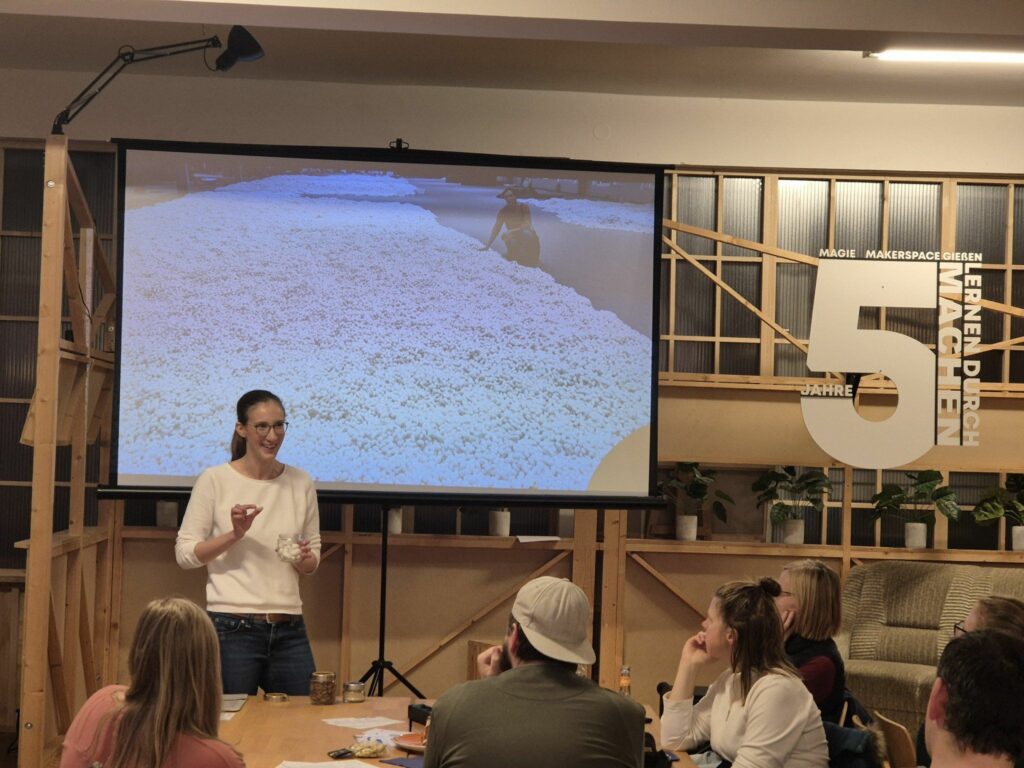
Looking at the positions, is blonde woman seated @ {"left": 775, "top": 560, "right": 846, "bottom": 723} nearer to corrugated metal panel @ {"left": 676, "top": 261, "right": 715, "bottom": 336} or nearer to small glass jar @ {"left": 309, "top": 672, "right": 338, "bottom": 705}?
small glass jar @ {"left": 309, "top": 672, "right": 338, "bottom": 705}

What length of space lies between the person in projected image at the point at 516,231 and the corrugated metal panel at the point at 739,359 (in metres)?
1.37

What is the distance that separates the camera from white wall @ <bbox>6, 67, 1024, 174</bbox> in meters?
6.48

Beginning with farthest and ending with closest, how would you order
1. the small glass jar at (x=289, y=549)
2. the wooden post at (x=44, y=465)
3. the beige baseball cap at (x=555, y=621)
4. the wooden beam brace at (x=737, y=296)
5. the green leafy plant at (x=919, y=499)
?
the wooden beam brace at (x=737, y=296) < the green leafy plant at (x=919, y=499) < the wooden post at (x=44, y=465) < the small glass jar at (x=289, y=549) < the beige baseball cap at (x=555, y=621)

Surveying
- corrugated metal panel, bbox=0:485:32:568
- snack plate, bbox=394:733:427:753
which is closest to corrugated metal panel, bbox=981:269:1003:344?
snack plate, bbox=394:733:427:753

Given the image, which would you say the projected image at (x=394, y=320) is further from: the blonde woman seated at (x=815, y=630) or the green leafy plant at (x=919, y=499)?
the blonde woman seated at (x=815, y=630)

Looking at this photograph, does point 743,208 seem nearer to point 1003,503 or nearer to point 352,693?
point 1003,503

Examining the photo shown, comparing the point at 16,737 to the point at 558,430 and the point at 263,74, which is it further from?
the point at 263,74

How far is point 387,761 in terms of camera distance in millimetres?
3031

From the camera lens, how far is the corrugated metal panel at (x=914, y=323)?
6.66 m

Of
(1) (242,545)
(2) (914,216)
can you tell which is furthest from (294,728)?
(2) (914,216)

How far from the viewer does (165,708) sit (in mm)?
2324

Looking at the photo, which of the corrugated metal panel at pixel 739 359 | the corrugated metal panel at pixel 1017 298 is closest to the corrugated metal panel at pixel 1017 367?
the corrugated metal panel at pixel 1017 298

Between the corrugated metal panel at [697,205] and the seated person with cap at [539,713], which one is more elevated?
the corrugated metal panel at [697,205]

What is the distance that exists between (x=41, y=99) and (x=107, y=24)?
922 millimetres
